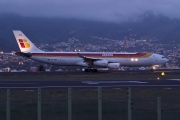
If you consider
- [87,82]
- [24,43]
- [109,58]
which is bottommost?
[87,82]

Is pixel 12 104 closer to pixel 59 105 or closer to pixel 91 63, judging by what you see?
pixel 59 105

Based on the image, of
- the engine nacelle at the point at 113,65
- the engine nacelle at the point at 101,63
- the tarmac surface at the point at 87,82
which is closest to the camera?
the tarmac surface at the point at 87,82

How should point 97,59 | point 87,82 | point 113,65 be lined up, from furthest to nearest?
point 97,59
point 113,65
point 87,82

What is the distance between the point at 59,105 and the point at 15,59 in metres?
126

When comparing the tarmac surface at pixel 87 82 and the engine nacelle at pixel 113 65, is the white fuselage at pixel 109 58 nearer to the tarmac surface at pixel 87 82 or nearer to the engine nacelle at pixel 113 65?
the engine nacelle at pixel 113 65

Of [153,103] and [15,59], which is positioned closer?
[153,103]

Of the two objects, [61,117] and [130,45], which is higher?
[130,45]

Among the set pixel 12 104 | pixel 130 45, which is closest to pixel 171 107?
pixel 12 104

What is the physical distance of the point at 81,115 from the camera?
15930 millimetres

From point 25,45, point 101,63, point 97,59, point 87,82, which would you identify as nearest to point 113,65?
point 101,63

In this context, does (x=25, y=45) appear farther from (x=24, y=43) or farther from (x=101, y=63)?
(x=101, y=63)

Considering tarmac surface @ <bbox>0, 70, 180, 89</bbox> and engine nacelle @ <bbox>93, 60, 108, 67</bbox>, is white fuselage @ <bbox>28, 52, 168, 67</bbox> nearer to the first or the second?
engine nacelle @ <bbox>93, 60, 108, 67</bbox>

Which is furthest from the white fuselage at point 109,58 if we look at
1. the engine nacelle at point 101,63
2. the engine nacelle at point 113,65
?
the engine nacelle at point 101,63

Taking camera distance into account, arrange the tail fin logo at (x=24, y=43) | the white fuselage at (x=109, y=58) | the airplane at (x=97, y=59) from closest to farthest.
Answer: the airplane at (x=97, y=59), the white fuselage at (x=109, y=58), the tail fin logo at (x=24, y=43)
